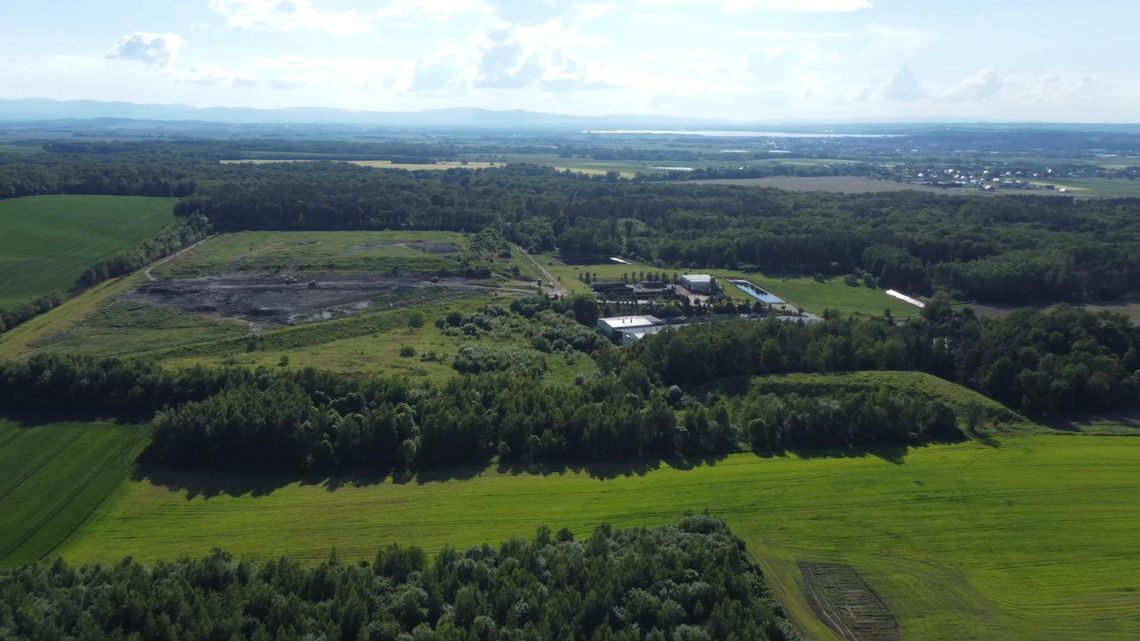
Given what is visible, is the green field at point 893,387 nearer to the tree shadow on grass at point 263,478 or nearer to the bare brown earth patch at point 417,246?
the tree shadow on grass at point 263,478

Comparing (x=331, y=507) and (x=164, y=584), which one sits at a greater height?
(x=164, y=584)

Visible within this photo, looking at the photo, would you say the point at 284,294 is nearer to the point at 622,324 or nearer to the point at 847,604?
the point at 622,324

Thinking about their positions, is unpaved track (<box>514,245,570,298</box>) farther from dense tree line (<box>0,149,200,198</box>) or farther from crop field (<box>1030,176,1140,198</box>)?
crop field (<box>1030,176,1140,198</box>)

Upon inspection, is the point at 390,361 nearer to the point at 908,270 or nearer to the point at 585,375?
the point at 585,375

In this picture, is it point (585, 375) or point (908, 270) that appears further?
point (908, 270)

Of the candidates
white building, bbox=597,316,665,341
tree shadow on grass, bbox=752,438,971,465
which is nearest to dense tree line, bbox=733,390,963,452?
Answer: tree shadow on grass, bbox=752,438,971,465

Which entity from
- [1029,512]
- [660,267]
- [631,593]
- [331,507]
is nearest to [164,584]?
→ [331,507]

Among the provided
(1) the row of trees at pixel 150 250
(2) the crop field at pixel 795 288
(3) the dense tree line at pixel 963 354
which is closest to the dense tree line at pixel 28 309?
(1) the row of trees at pixel 150 250
